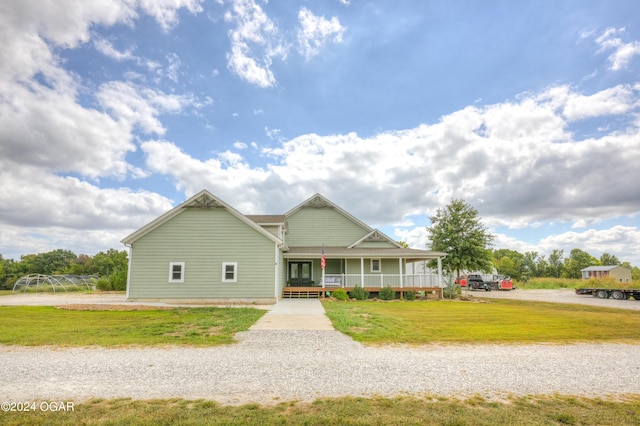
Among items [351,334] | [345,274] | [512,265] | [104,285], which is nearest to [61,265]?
[104,285]

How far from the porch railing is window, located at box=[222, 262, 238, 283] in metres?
6.70

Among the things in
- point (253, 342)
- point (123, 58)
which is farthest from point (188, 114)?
point (253, 342)

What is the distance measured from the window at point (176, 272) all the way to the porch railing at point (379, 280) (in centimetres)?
926

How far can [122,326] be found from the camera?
11352mm

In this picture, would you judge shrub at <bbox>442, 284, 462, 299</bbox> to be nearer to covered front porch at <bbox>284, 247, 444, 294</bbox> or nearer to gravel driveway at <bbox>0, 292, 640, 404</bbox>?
covered front porch at <bbox>284, 247, 444, 294</bbox>

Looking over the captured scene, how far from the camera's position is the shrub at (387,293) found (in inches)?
877

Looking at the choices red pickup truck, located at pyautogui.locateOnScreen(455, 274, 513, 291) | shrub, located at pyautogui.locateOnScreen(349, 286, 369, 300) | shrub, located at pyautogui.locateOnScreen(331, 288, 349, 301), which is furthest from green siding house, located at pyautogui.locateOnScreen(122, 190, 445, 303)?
red pickup truck, located at pyautogui.locateOnScreen(455, 274, 513, 291)

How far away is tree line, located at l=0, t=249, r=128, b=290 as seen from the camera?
188 ft

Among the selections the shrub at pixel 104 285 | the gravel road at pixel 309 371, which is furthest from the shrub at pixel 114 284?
the gravel road at pixel 309 371

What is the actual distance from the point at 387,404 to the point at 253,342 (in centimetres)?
518

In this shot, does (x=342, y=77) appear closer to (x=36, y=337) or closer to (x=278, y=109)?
(x=278, y=109)

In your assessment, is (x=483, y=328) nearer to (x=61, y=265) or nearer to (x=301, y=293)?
(x=301, y=293)

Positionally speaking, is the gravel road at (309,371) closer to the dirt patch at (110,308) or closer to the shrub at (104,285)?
the dirt patch at (110,308)

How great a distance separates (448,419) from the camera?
434 centimetres
